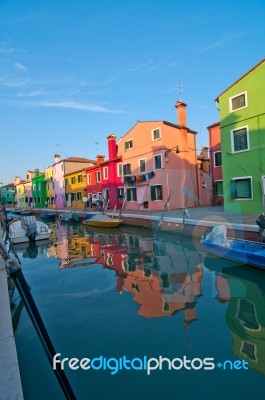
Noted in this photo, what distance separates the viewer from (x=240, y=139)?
62.0ft

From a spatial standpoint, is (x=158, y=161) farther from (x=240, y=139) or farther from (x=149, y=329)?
(x=149, y=329)

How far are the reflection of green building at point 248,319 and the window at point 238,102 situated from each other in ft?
43.3

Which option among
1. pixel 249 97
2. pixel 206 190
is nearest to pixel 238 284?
pixel 249 97

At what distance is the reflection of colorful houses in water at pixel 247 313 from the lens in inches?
199

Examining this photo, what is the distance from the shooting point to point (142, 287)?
8.70m

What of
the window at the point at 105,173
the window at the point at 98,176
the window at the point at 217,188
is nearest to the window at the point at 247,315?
the window at the point at 217,188

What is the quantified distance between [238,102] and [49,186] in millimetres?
40387

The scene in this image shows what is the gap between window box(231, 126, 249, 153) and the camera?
60.5 feet

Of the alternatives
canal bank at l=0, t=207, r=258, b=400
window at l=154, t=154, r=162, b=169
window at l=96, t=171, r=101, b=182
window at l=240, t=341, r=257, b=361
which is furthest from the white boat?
window at l=96, t=171, r=101, b=182

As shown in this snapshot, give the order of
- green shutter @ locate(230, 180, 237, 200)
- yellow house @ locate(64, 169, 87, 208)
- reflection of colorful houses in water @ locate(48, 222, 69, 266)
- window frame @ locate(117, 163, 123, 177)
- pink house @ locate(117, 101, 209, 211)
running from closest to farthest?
reflection of colorful houses in water @ locate(48, 222, 69, 266) < green shutter @ locate(230, 180, 237, 200) < pink house @ locate(117, 101, 209, 211) < window frame @ locate(117, 163, 123, 177) < yellow house @ locate(64, 169, 87, 208)

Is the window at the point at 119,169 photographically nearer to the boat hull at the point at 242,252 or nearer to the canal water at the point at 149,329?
the canal water at the point at 149,329

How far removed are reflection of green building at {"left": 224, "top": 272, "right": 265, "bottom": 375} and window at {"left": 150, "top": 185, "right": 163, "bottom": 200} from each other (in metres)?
17.0

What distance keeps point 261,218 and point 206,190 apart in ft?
61.8

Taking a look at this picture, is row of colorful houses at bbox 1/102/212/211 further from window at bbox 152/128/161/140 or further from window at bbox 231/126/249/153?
window at bbox 231/126/249/153
